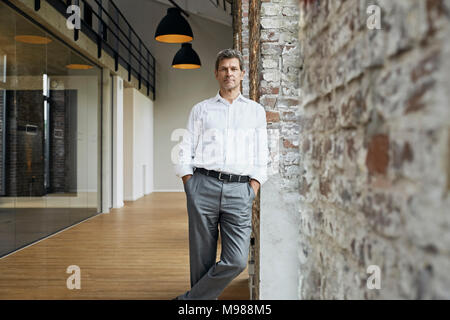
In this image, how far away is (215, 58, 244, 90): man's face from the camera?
255cm

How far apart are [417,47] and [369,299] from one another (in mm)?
430

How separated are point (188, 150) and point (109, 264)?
92.9 inches

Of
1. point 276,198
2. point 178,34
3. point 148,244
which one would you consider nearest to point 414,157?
point 276,198

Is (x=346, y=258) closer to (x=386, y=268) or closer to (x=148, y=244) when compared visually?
(x=386, y=268)

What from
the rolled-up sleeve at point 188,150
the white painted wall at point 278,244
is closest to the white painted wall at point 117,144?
the rolled-up sleeve at point 188,150

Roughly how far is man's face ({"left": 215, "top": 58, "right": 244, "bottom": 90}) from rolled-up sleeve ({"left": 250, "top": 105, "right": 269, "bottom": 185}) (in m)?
0.28

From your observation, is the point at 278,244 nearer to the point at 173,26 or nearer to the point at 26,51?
the point at 26,51

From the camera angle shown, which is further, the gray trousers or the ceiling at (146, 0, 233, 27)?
the ceiling at (146, 0, 233, 27)

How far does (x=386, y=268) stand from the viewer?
64cm

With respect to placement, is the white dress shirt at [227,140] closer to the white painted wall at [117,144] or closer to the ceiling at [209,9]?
the white painted wall at [117,144]

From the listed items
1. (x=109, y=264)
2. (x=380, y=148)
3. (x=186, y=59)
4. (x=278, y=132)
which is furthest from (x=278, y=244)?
(x=186, y=59)

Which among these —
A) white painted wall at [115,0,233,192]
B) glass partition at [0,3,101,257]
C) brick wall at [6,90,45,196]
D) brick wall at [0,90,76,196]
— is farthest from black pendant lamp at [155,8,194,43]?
white painted wall at [115,0,233,192]

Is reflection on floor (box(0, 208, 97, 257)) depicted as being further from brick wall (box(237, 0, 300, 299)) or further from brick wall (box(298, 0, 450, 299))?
brick wall (box(298, 0, 450, 299))

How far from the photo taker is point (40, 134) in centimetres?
549
